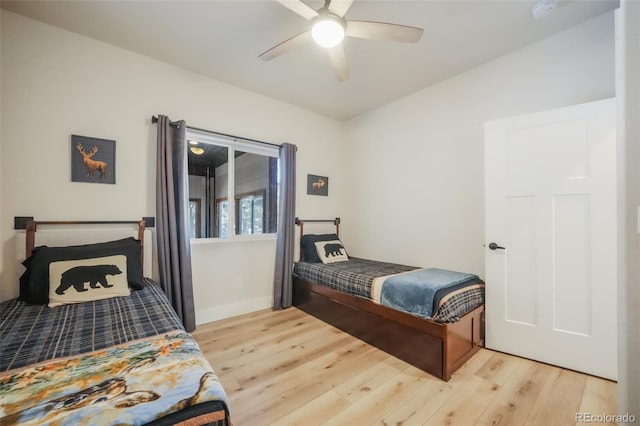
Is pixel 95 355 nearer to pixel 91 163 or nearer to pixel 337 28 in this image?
pixel 91 163

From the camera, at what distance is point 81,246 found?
199cm

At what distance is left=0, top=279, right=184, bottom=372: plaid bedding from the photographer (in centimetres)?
110

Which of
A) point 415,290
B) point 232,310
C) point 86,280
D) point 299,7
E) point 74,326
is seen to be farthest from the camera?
point 232,310

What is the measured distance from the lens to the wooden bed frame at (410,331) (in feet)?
6.09

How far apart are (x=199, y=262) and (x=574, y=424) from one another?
3.13m

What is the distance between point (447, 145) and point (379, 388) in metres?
2.48

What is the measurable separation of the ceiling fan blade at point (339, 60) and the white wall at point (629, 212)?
1.41 meters

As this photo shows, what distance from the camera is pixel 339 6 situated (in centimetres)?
155

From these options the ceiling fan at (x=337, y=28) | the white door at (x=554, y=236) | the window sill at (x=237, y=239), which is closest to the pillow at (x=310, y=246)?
the window sill at (x=237, y=239)

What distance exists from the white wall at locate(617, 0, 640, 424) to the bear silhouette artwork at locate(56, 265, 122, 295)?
275 centimetres

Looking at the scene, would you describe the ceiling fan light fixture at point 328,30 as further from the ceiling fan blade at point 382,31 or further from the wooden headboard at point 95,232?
the wooden headboard at point 95,232

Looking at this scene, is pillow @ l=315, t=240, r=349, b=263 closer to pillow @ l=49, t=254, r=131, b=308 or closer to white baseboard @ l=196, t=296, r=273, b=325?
white baseboard @ l=196, t=296, r=273, b=325

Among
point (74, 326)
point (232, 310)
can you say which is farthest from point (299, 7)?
point (232, 310)

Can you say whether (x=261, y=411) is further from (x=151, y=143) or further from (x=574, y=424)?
(x=151, y=143)
